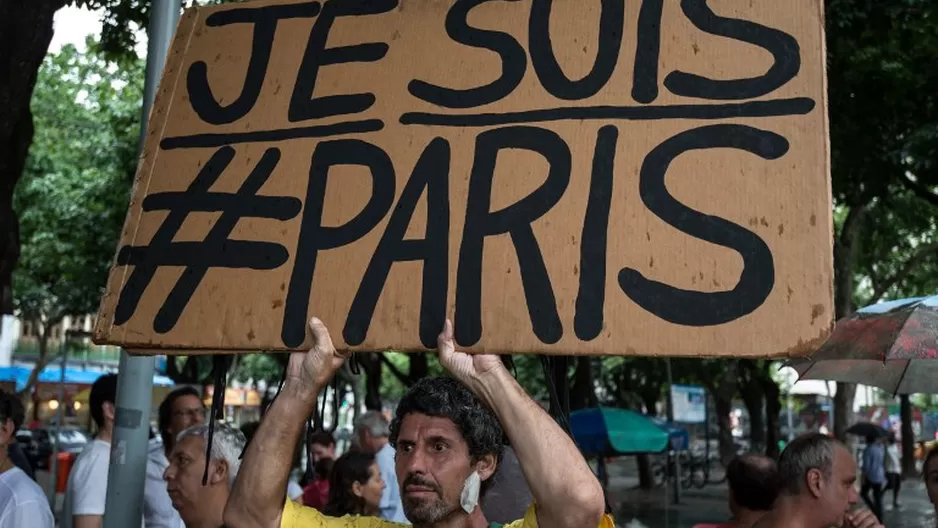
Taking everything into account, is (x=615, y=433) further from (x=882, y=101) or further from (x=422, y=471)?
(x=422, y=471)

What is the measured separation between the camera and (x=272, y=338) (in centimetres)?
227

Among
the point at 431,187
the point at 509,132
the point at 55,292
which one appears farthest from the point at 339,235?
the point at 55,292

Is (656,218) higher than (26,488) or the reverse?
higher

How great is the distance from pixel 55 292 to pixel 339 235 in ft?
66.2

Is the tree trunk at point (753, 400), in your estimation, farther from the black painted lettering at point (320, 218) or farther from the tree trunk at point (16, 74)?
the black painted lettering at point (320, 218)

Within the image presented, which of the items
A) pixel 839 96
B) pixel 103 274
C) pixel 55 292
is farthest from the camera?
pixel 55 292

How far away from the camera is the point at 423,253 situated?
7.37 feet

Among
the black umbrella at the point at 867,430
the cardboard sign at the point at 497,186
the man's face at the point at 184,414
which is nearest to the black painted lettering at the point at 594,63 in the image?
the cardboard sign at the point at 497,186

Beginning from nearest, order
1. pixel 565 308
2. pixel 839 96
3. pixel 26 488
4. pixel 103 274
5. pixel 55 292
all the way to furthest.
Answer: pixel 565 308
pixel 26 488
pixel 839 96
pixel 103 274
pixel 55 292

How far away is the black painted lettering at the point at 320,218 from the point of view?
7.48ft

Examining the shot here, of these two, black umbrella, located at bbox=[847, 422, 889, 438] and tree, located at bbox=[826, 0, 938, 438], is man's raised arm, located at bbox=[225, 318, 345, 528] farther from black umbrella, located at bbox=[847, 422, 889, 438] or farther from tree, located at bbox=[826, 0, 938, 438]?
black umbrella, located at bbox=[847, 422, 889, 438]

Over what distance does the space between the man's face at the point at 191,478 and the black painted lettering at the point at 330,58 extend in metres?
1.46

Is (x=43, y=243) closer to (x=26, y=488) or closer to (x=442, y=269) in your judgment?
(x=26, y=488)

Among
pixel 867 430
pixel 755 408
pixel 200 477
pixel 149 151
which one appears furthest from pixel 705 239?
pixel 755 408
